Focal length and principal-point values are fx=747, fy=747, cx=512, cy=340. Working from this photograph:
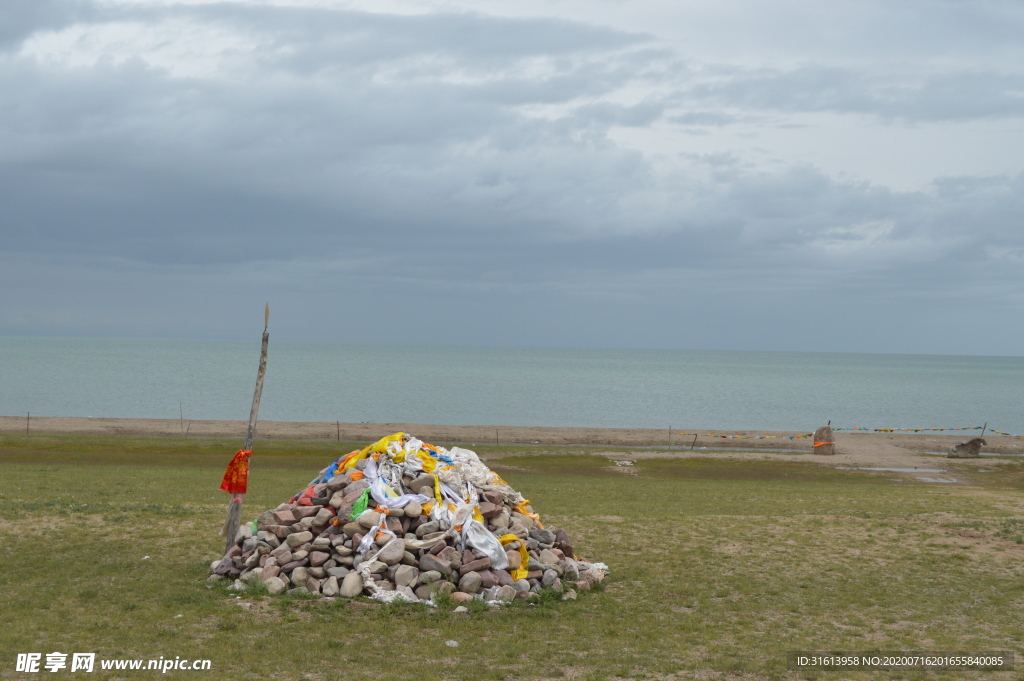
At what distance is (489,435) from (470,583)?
147 ft

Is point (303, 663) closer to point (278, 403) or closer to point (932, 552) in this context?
point (932, 552)

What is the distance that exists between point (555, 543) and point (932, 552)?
364 inches

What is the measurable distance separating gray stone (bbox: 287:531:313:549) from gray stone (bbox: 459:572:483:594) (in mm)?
2908

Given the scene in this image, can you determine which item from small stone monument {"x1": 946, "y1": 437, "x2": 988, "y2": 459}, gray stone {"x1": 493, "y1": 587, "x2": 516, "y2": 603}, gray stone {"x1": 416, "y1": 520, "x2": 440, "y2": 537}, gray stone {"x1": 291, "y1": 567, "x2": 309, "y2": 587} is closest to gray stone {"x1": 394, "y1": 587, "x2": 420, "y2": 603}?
gray stone {"x1": 416, "y1": 520, "x2": 440, "y2": 537}

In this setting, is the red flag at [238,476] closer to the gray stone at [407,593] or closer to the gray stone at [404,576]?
the gray stone at [404,576]

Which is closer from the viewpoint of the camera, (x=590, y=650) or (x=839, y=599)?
(x=590, y=650)

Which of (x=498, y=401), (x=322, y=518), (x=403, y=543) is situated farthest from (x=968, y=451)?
(x=498, y=401)

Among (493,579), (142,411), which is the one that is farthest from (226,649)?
(142,411)

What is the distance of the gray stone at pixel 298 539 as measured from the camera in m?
13.3

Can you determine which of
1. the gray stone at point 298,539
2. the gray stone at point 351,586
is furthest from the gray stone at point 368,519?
the gray stone at point 298,539

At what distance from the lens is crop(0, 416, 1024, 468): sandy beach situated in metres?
51.6

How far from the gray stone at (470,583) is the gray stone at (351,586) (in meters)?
1.72

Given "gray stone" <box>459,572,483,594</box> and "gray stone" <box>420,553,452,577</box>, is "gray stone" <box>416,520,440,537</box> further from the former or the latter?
"gray stone" <box>459,572,483,594</box>

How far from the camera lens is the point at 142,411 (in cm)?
8131
